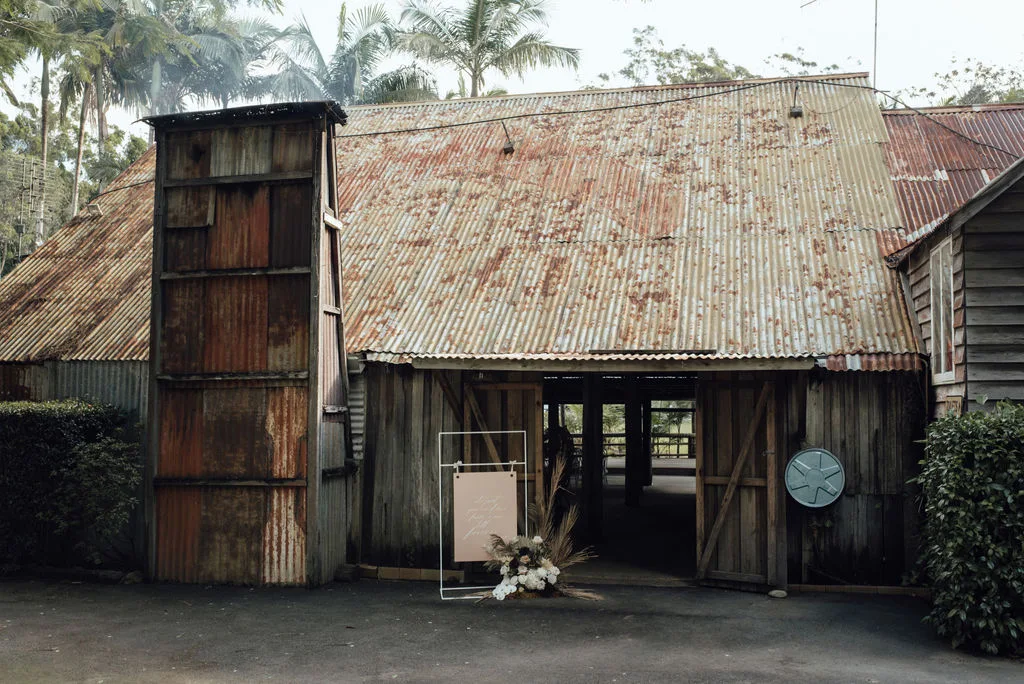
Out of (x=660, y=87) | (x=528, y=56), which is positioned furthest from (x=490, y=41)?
(x=660, y=87)

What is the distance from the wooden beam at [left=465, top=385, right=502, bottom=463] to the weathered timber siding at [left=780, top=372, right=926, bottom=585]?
11.5 ft

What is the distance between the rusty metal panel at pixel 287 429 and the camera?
1141 cm

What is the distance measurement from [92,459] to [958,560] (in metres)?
9.60

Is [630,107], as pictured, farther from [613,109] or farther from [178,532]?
[178,532]

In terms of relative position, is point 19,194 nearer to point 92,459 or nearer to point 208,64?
point 208,64

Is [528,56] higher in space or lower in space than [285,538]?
higher

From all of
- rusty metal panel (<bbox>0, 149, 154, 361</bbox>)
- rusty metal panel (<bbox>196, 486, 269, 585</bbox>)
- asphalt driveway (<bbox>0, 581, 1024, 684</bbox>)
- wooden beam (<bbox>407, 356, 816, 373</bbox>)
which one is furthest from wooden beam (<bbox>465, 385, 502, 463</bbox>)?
rusty metal panel (<bbox>0, 149, 154, 361</bbox>)

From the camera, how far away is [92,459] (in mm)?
11641

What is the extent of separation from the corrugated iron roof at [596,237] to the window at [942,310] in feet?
1.82

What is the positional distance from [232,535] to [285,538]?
0.69 m

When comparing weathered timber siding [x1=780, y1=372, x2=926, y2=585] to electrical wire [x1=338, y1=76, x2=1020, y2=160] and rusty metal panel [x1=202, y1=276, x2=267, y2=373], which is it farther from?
electrical wire [x1=338, y1=76, x2=1020, y2=160]

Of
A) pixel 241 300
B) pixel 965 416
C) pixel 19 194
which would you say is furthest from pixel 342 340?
pixel 19 194

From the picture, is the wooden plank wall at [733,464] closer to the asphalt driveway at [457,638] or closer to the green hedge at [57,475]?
the asphalt driveway at [457,638]

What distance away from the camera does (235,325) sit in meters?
11.8
